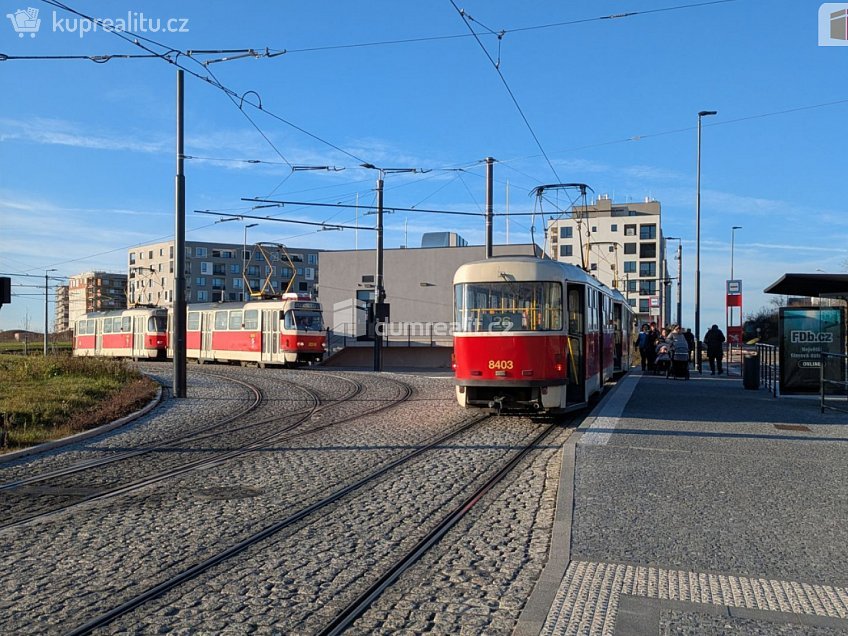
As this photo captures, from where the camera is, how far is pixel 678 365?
25.8 metres

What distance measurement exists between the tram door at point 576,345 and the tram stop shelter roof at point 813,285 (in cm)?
393

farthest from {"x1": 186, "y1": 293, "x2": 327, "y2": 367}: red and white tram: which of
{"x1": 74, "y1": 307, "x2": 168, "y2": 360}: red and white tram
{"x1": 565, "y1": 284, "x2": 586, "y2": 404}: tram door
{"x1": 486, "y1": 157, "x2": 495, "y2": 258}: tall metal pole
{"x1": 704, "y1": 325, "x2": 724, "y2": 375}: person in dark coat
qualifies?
{"x1": 565, "y1": 284, "x2": 586, "y2": 404}: tram door

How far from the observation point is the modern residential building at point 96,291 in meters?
103

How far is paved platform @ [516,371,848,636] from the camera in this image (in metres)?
4.71

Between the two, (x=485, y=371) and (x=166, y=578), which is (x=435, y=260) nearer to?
(x=485, y=371)

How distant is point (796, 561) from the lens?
231 inches

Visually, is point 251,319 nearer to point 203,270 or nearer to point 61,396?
point 61,396

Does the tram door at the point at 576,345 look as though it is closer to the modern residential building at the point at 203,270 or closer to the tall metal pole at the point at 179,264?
the tall metal pole at the point at 179,264

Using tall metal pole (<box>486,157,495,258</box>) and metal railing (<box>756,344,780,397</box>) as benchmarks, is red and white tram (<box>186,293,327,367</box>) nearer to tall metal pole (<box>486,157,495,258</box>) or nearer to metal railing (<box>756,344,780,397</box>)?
tall metal pole (<box>486,157,495,258</box>)

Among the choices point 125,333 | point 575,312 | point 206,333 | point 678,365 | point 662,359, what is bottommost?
point 678,365

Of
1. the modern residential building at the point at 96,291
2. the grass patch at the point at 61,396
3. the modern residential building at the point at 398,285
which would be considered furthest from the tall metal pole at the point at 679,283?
the modern residential building at the point at 96,291

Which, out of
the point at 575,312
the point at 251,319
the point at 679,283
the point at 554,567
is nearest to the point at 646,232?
the point at 679,283

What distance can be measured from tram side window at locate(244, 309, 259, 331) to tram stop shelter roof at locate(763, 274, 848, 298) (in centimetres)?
2266

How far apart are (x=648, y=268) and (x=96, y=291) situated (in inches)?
2630
